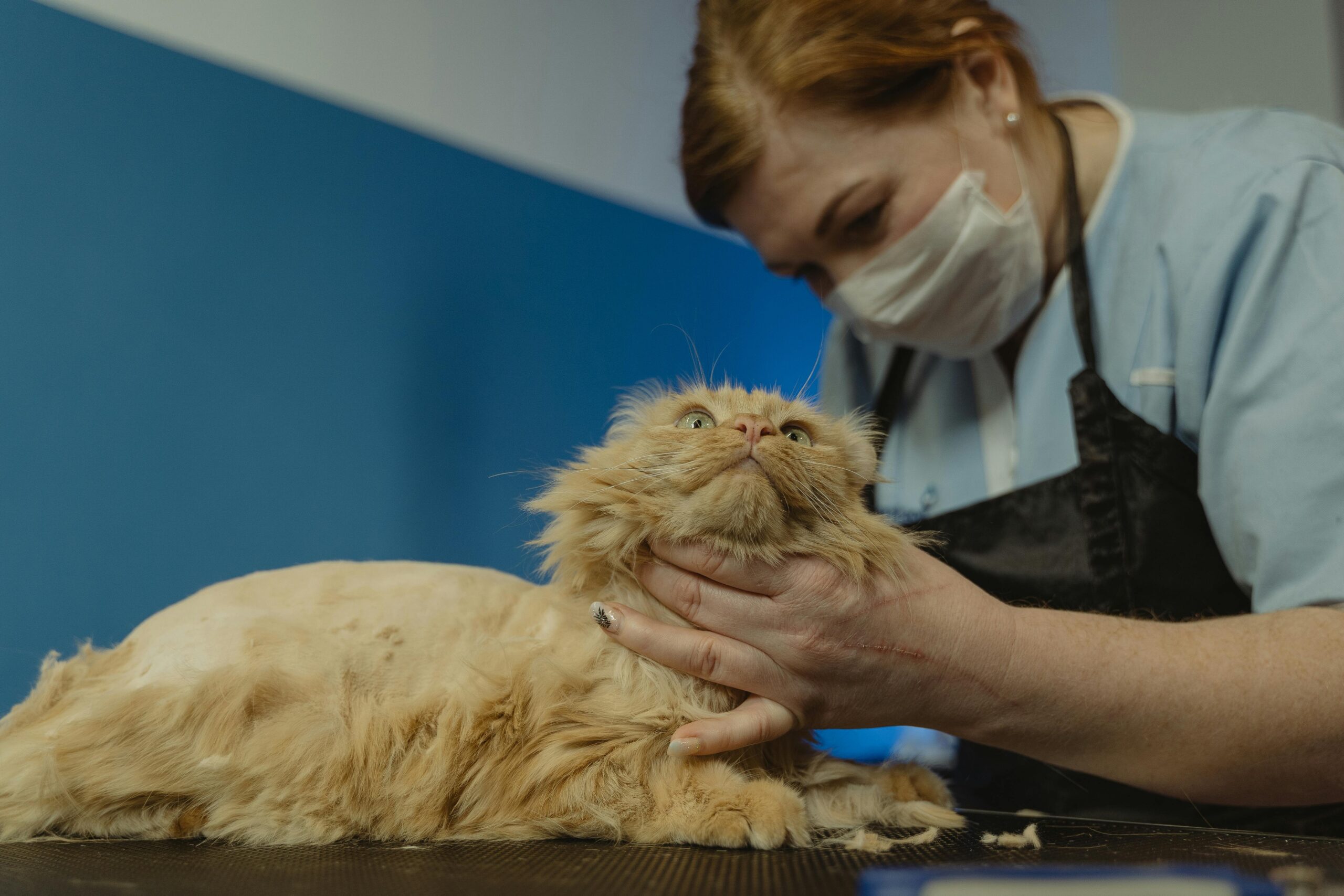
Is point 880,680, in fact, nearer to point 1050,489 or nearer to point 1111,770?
point 1111,770

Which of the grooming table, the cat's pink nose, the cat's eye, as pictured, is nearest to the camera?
the grooming table

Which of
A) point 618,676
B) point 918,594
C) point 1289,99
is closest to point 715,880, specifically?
point 618,676

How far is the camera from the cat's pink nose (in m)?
0.93

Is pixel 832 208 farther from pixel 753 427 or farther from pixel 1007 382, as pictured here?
pixel 753 427

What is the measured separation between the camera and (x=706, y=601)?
3.16ft

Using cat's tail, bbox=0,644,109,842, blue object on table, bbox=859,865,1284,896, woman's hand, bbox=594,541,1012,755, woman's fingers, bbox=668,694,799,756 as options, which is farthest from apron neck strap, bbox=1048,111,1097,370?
cat's tail, bbox=0,644,109,842

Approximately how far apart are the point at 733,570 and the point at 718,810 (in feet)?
0.81

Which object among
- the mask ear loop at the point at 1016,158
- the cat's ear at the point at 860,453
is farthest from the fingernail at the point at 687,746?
the mask ear loop at the point at 1016,158

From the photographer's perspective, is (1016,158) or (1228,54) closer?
(1016,158)

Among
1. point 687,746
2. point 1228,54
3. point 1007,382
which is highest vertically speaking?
point 1228,54

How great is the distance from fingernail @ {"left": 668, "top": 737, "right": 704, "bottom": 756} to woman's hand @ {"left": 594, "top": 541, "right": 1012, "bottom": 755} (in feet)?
0.11

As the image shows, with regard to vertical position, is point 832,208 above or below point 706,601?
above

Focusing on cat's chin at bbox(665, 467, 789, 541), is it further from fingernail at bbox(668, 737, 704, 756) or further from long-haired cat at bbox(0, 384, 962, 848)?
fingernail at bbox(668, 737, 704, 756)

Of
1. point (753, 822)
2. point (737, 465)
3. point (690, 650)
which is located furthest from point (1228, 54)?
point (753, 822)
